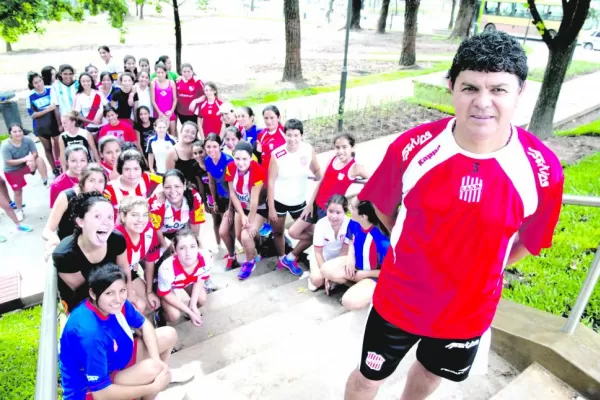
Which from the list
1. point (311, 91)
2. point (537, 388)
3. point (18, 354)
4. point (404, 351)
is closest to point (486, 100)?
point (404, 351)

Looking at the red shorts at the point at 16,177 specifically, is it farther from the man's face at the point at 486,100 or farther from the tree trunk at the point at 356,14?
the tree trunk at the point at 356,14

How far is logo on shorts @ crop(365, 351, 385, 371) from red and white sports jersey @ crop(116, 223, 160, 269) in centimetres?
252

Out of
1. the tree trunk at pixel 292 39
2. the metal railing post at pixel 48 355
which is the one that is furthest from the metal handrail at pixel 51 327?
the tree trunk at pixel 292 39

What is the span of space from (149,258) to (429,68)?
1654 cm

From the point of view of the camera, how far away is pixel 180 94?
8023mm

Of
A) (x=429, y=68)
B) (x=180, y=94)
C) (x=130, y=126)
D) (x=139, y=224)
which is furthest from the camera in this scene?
(x=429, y=68)

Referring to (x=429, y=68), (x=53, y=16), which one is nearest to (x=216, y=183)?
(x=53, y=16)

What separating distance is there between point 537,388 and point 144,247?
327cm

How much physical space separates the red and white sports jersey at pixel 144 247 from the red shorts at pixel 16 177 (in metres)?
3.59

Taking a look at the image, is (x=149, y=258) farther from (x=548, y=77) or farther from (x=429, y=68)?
(x=429, y=68)

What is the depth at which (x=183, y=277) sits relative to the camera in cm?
403

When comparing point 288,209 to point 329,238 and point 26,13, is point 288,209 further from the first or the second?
Result: point 26,13

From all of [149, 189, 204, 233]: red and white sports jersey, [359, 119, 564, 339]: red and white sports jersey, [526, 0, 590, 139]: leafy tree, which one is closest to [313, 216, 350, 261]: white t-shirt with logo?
[149, 189, 204, 233]: red and white sports jersey

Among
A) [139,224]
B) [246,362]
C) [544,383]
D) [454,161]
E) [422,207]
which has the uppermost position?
[454,161]
